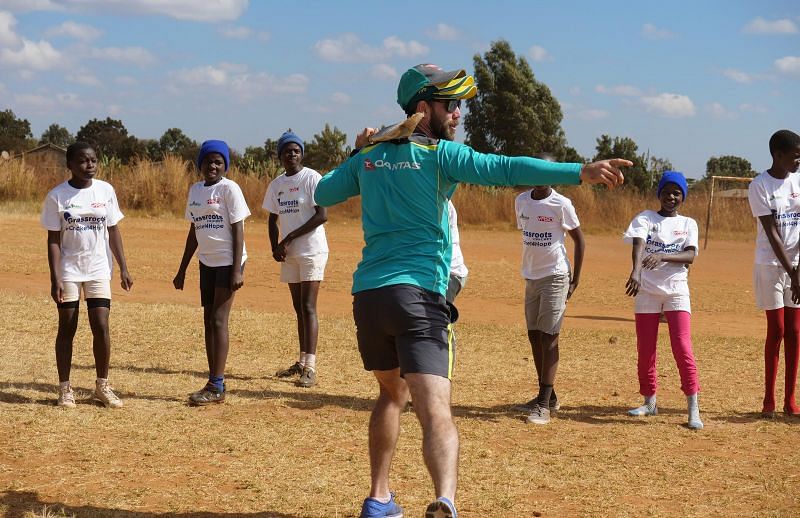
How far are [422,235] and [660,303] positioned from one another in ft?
12.1

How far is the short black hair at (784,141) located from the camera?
7.38 metres

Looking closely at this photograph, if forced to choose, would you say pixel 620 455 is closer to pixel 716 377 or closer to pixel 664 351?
pixel 716 377

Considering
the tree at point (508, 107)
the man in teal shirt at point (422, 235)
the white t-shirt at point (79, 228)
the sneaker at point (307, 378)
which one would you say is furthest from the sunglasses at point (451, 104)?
the tree at point (508, 107)

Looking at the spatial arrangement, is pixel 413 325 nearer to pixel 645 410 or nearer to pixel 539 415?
pixel 539 415

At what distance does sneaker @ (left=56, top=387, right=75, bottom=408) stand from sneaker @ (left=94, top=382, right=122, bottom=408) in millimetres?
187

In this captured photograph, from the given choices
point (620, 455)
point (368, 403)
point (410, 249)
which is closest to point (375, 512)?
point (410, 249)

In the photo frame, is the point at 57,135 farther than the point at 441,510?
Yes

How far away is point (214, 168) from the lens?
25.5 ft

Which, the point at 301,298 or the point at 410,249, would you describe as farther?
the point at 301,298

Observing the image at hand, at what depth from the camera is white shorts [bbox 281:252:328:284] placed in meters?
8.51

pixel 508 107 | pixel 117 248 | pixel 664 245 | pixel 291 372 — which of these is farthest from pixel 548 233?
pixel 508 107

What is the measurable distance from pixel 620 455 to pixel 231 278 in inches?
128

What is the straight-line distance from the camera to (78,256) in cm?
706

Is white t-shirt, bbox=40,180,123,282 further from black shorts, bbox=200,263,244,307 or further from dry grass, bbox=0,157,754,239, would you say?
dry grass, bbox=0,157,754,239
